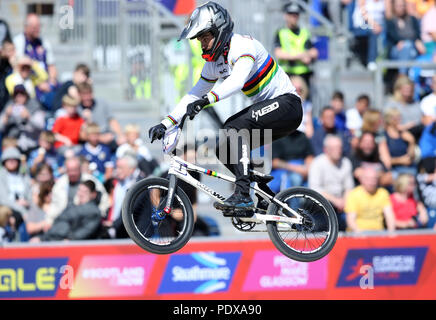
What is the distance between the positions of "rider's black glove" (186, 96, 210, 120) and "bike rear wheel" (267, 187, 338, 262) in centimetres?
142

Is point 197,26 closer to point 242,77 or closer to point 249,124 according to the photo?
point 242,77

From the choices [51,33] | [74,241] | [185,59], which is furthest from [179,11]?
[74,241]

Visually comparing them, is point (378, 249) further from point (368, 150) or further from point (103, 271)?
point (103, 271)

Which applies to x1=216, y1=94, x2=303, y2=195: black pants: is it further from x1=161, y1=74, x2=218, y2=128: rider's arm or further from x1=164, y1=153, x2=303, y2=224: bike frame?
x1=161, y1=74, x2=218, y2=128: rider's arm

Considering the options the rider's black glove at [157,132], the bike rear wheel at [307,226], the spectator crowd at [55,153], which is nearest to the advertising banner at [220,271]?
the spectator crowd at [55,153]

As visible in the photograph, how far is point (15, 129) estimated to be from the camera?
14.0 metres

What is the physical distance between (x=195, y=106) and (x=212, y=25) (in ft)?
2.58

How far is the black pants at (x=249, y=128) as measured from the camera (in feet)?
29.9

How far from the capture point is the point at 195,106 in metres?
8.62

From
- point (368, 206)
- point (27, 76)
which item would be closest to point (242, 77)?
point (368, 206)

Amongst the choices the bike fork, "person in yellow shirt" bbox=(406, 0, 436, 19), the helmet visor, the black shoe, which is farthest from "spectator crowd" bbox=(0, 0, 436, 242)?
the helmet visor

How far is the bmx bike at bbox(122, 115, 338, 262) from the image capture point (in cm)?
904

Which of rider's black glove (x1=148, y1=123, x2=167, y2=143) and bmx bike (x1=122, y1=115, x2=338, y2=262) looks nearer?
rider's black glove (x1=148, y1=123, x2=167, y2=143)
